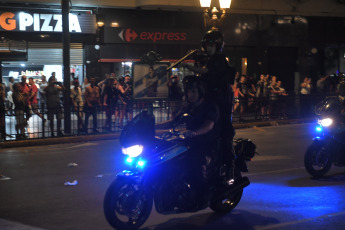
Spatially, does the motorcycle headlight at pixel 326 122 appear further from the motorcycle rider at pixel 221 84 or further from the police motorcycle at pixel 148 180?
the police motorcycle at pixel 148 180

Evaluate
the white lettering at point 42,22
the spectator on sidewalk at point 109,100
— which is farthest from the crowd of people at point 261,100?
the white lettering at point 42,22

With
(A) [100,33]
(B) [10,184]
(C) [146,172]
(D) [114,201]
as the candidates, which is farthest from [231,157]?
(A) [100,33]

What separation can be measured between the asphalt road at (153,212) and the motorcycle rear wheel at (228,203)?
9cm

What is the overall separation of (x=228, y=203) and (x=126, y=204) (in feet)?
5.85

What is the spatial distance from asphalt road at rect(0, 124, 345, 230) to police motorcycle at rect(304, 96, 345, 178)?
27 centimetres

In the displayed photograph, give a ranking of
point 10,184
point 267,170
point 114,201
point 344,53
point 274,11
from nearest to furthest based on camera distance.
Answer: point 114,201 < point 10,184 < point 267,170 < point 274,11 < point 344,53

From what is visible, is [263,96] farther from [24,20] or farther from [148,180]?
[148,180]

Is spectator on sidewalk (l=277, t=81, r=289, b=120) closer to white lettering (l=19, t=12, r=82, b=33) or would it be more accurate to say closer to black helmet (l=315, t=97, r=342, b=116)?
white lettering (l=19, t=12, r=82, b=33)

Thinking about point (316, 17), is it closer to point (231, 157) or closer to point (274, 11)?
point (274, 11)

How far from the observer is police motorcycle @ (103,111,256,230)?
537 cm

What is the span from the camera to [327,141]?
8.60 meters

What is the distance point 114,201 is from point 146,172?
1.57 feet

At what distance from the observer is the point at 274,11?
88.1 ft

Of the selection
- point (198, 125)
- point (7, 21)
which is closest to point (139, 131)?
→ point (198, 125)
